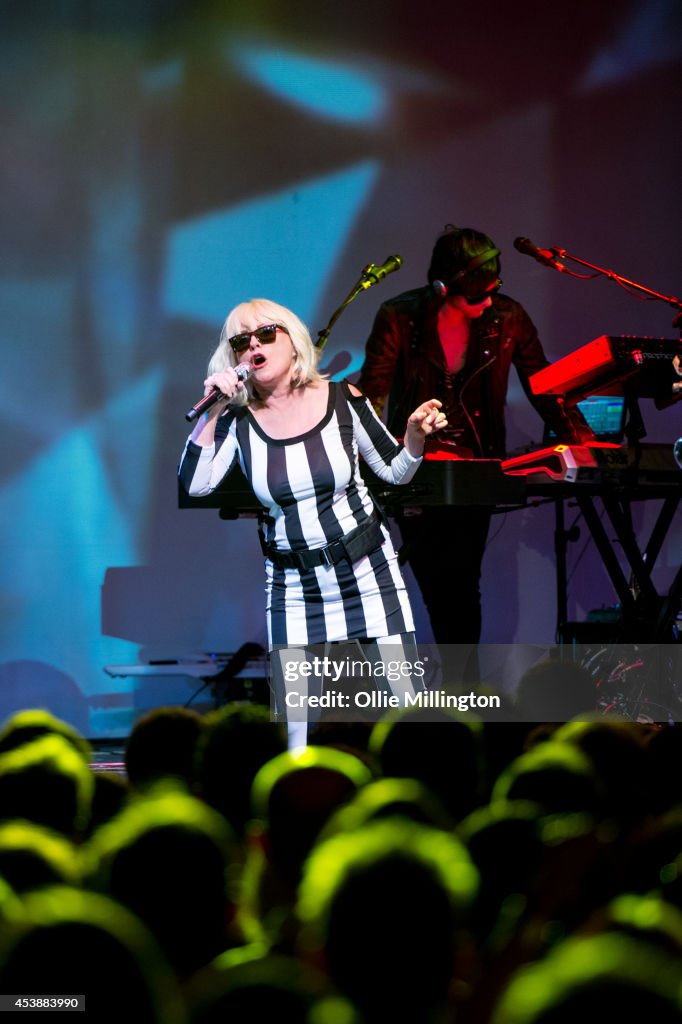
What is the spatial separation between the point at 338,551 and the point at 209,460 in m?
0.40

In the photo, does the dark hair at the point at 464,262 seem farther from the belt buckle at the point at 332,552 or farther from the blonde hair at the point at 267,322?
the belt buckle at the point at 332,552

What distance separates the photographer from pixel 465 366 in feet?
12.1

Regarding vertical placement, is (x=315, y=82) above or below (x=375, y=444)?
above

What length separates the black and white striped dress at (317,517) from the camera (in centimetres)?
223

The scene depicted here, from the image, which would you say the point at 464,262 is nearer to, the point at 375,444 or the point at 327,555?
the point at 375,444

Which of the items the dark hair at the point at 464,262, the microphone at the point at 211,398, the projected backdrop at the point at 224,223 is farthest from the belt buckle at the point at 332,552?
the projected backdrop at the point at 224,223

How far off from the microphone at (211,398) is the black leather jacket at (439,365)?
1438 mm

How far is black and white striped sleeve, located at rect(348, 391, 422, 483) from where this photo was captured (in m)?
2.36

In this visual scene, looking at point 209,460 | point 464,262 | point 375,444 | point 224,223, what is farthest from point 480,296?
point 224,223

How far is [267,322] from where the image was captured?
2273 millimetres

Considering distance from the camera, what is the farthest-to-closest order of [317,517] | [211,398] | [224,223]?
[224,223], [317,517], [211,398]

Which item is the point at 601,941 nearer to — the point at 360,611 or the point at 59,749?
the point at 59,749

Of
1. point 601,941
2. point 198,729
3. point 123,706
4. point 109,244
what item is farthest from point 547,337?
point 601,941

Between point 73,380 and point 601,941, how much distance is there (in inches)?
167
